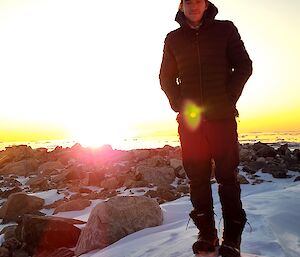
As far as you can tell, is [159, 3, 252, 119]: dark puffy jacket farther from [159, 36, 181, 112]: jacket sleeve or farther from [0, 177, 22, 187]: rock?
[0, 177, 22, 187]: rock

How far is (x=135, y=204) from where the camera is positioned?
6562mm

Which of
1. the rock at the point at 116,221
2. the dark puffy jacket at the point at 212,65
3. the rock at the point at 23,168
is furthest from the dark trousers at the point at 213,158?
the rock at the point at 23,168

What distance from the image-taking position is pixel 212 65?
12.8 ft

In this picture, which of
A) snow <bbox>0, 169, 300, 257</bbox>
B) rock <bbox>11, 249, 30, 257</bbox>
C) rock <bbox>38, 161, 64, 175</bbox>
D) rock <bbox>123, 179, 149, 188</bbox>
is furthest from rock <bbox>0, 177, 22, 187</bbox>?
snow <bbox>0, 169, 300, 257</bbox>

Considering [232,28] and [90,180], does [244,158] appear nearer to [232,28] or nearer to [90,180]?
[90,180]

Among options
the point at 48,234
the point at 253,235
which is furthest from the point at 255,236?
the point at 48,234

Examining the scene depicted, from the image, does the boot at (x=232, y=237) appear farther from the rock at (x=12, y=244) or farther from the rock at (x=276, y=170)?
the rock at (x=276, y=170)

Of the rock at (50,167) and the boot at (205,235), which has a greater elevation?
the rock at (50,167)

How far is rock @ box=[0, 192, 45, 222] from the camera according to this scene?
32.3 feet

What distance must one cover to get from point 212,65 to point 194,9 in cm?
60

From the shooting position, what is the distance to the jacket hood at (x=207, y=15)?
3.97m

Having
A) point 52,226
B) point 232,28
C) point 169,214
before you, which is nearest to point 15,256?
point 52,226

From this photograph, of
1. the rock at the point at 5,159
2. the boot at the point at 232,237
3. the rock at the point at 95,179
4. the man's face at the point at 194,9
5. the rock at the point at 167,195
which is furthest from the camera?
the rock at the point at 5,159

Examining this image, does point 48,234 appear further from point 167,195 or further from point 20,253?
point 167,195
